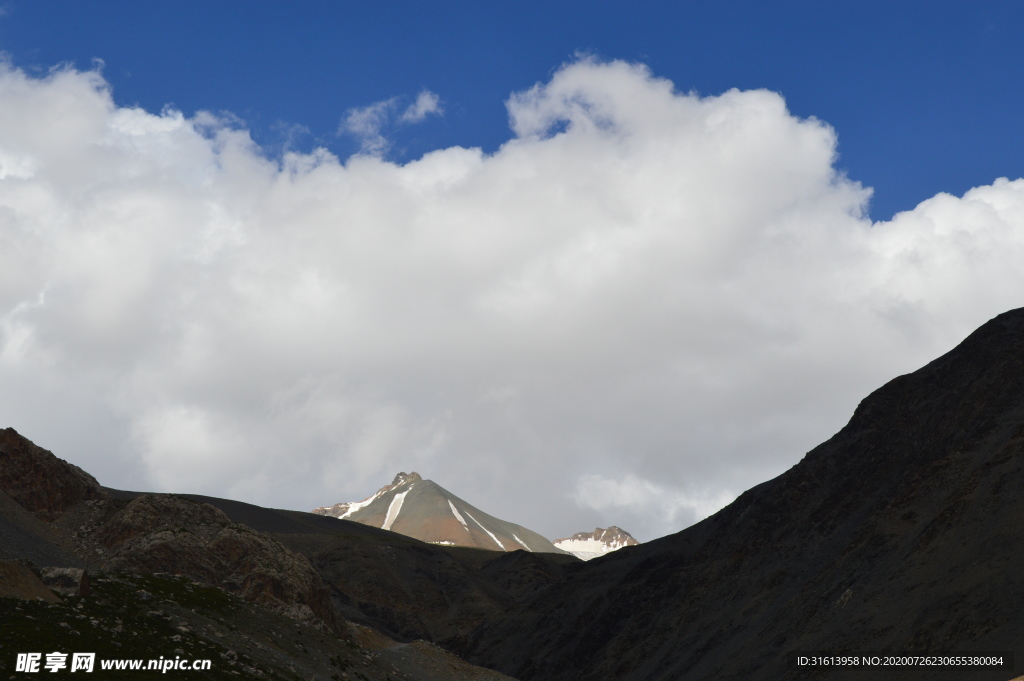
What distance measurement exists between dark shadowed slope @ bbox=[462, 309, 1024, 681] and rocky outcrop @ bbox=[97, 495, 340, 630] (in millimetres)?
43633

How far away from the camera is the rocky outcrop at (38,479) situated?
63.8 m

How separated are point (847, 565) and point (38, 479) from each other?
246ft

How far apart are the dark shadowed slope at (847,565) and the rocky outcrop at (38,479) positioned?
2410 inches

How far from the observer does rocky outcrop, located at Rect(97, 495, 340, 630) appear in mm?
62625

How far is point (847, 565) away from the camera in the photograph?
92188mm

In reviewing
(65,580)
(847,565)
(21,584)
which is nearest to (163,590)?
(65,580)

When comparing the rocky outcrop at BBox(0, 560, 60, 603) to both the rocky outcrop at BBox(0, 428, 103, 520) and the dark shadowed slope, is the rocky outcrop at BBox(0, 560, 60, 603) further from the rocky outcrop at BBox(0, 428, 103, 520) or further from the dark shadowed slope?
the dark shadowed slope

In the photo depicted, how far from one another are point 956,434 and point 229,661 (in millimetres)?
83490

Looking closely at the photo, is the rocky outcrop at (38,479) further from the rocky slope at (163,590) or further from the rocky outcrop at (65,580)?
the rocky outcrop at (65,580)

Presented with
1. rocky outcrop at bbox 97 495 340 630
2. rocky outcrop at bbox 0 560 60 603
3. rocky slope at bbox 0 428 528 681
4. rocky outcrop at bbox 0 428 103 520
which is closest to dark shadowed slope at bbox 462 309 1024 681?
rocky slope at bbox 0 428 528 681

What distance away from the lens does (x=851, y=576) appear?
293 ft

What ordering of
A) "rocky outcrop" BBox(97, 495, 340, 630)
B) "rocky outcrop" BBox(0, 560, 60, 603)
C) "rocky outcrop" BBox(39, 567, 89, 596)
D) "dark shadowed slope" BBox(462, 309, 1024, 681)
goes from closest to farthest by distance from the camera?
"rocky outcrop" BBox(0, 560, 60, 603) → "rocky outcrop" BBox(39, 567, 89, 596) → "rocky outcrop" BBox(97, 495, 340, 630) → "dark shadowed slope" BBox(462, 309, 1024, 681)

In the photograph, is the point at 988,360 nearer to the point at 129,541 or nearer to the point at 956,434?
the point at 956,434

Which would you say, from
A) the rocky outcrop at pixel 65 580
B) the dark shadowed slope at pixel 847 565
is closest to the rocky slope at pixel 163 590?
the rocky outcrop at pixel 65 580
